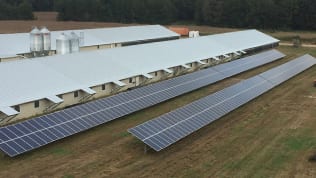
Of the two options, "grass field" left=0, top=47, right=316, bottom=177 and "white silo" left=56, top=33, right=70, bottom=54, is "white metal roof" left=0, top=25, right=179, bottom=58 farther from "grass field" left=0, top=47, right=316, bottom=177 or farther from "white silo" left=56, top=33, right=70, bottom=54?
"grass field" left=0, top=47, right=316, bottom=177

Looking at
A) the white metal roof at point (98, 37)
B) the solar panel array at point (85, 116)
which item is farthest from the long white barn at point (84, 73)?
the white metal roof at point (98, 37)

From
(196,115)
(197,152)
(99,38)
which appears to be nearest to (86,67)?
(196,115)

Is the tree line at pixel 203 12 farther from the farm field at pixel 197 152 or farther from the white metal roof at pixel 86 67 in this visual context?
the farm field at pixel 197 152

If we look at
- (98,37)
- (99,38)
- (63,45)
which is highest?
(63,45)

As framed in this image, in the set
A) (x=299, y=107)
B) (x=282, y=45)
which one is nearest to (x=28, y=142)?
(x=299, y=107)

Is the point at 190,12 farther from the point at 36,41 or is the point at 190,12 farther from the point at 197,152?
the point at 197,152

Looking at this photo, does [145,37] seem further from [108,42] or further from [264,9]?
[264,9]
